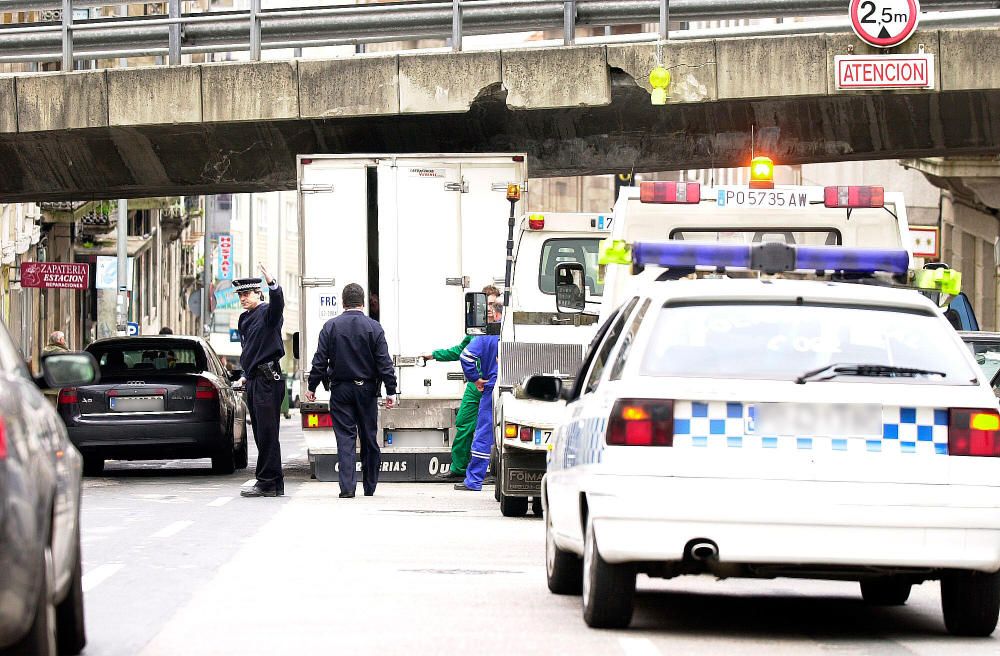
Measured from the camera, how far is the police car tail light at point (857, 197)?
1399 cm

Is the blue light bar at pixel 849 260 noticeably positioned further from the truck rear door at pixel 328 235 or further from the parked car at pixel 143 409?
the parked car at pixel 143 409

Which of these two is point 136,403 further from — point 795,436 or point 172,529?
point 795,436

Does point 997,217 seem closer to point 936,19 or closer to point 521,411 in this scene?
point 936,19

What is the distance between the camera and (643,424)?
8141 millimetres

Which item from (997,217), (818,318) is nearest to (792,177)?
(997,217)

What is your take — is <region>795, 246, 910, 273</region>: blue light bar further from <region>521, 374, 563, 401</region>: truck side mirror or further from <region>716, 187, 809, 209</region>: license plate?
<region>716, 187, 809, 209</region>: license plate

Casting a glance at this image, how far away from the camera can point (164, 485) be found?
20.3 metres

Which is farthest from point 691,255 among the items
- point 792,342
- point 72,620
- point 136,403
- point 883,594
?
point 136,403

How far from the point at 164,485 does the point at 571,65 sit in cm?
617

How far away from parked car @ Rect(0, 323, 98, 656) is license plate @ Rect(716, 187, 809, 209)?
7.56 meters

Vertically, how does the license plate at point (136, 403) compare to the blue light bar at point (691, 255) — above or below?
below

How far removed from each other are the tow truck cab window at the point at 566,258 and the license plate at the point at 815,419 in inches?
396

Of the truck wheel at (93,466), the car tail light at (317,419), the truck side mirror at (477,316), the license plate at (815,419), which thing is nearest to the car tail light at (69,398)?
the truck wheel at (93,466)

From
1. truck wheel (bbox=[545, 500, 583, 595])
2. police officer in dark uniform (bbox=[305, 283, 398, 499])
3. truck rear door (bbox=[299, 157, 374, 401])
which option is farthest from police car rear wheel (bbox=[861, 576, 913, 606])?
truck rear door (bbox=[299, 157, 374, 401])
